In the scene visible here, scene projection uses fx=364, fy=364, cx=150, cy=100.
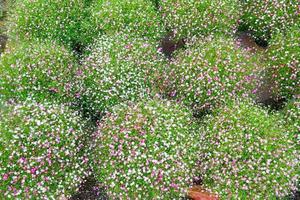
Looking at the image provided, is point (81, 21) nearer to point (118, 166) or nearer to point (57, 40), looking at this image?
point (57, 40)

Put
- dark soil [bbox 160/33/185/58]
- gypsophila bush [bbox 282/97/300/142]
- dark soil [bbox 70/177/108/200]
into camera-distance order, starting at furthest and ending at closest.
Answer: dark soil [bbox 160/33/185/58] < dark soil [bbox 70/177/108/200] < gypsophila bush [bbox 282/97/300/142]

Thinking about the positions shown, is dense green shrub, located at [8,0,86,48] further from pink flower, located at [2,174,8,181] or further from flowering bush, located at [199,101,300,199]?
flowering bush, located at [199,101,300,199]

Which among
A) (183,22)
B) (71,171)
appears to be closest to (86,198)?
(71,171)

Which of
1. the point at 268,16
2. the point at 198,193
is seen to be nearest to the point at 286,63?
the point at 268,16

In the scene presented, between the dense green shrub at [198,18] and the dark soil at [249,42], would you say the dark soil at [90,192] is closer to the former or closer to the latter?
the dense green shrub at [198,18]

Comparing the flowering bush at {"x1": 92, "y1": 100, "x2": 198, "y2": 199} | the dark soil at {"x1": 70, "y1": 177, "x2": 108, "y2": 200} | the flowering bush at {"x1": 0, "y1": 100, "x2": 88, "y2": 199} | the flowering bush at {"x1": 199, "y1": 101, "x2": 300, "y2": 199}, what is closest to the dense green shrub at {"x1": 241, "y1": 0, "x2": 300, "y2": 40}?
the flowering bush at {"x1": 199, "y1": 101, "x2": 300, "y2": 199}

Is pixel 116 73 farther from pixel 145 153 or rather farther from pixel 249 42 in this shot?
pixel 249 42
